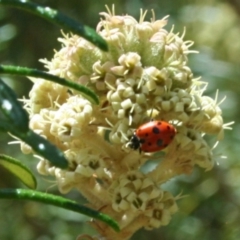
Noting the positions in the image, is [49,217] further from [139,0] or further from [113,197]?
[113,197]

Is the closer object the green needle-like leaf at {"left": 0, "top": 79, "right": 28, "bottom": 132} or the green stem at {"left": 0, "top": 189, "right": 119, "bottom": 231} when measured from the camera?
the green needle-like leaf at {"left": 0, "top": 79, "right": 28, "bottom": 132}

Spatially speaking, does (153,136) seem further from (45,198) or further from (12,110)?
(12,110)

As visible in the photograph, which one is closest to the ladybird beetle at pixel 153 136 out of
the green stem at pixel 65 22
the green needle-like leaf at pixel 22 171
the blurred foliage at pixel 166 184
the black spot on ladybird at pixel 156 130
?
the black spot on ladybird at pixel 156 130

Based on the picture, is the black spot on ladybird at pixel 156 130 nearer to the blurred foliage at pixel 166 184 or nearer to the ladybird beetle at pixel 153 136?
the ladybird beetle at pixel 153 136

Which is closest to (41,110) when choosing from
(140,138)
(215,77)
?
(140,138)

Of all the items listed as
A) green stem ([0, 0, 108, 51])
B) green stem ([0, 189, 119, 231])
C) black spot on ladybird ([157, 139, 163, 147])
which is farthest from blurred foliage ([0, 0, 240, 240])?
green stem ([0, 0, 108, 51])

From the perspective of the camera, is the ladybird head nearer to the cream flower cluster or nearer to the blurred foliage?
the cream flower cluster

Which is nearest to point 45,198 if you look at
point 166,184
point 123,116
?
point 123,116
